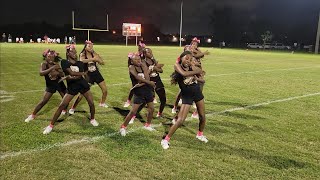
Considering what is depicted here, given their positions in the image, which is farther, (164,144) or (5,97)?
(5,97)

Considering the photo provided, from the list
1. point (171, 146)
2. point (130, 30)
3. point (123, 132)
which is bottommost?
point (171, 146)

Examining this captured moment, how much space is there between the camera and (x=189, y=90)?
21.7ft

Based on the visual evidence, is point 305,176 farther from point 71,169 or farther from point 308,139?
point 71,169

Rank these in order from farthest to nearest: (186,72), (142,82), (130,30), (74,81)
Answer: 1. (130,30)
2. (74,81)
3. (142,82)
4. (186,72)

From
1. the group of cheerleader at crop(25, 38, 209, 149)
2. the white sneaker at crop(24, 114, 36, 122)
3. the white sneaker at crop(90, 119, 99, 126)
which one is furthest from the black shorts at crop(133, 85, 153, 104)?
the white sneaker at crop(24, 114, 36, 122)

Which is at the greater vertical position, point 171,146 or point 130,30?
point 130,30

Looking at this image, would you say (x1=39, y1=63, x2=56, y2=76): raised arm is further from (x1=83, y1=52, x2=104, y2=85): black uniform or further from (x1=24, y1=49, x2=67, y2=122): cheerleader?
(x1=83, y1=52, x2=104, y2=85): black uniform

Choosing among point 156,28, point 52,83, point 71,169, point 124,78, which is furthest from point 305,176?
point 156,28

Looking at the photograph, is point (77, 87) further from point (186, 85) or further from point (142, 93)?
point (186, 85)

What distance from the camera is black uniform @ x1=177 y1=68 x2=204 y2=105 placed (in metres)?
6.60

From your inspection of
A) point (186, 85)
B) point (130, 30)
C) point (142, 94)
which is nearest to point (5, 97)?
point (142, 94)

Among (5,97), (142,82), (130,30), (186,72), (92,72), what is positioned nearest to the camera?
(186,72)

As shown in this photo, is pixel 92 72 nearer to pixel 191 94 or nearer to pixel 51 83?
pixel 51 83

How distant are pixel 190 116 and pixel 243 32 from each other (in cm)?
11945
